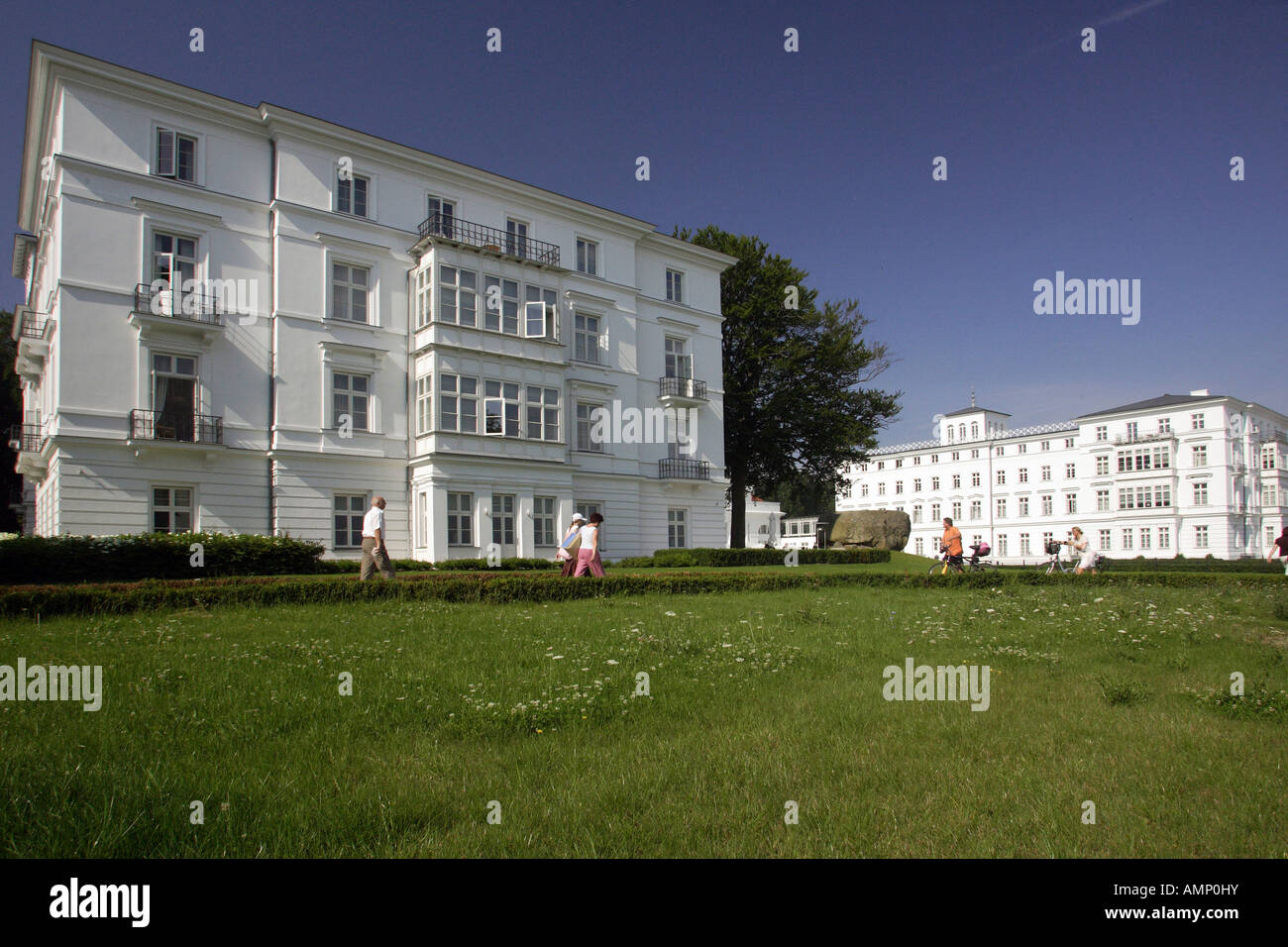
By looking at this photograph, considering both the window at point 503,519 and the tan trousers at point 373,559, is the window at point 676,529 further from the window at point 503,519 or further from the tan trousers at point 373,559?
the tan trousers at point 373,559

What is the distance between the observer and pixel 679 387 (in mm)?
39625

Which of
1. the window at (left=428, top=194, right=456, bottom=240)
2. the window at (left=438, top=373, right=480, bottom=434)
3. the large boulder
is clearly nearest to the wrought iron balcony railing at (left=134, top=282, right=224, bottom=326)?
the window at (left=438, top=373, right=480, bottom=434)

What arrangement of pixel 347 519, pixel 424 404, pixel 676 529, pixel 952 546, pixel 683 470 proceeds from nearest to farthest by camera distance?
pixel 952 546 < pixel 347 519 < pixel 424 404 < pixel 683 470 < pixel 676 529

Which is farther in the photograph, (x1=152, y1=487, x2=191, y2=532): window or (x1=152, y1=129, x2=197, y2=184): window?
(x1=152, y1=129, x2=197, y2=184): window

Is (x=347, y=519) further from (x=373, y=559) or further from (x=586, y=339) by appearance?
(x=586, y=339)

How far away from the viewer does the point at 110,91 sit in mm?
25969

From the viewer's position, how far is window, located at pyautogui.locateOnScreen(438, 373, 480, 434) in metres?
30.7

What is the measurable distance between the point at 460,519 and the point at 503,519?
190cm

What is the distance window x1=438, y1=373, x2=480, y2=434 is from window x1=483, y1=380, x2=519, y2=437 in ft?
1.41

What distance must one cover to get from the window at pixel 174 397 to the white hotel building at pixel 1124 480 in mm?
57509

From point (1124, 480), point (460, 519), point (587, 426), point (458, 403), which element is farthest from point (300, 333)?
point (1124, 480)

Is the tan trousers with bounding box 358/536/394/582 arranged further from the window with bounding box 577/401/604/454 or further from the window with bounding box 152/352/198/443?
the window with bounding box 577/401/604/454
